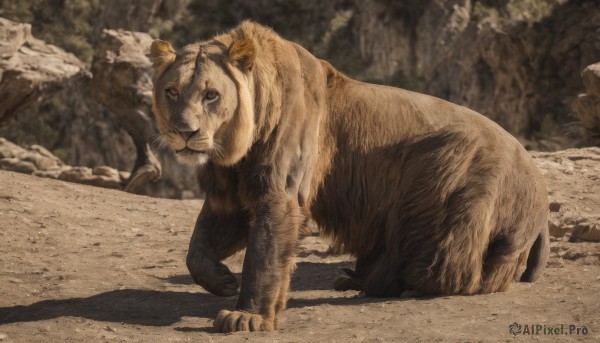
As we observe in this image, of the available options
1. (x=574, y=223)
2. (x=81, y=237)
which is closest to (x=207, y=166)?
(x=81, y=237)

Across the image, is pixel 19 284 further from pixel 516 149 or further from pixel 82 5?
pixel 82 5

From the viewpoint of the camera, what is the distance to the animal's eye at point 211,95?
20.3 feet

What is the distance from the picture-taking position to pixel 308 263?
352 inches

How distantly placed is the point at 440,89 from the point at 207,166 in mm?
24033

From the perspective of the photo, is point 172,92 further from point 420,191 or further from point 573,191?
point 573,191

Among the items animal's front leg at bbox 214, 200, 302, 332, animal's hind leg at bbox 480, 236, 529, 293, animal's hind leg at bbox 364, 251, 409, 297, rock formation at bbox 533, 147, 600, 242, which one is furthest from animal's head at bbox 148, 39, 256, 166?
rock formation at bbox 533, 147, 600, 242

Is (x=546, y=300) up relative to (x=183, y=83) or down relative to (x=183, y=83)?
down

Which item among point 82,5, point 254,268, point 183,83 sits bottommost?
point 254,268

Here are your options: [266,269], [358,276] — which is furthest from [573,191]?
[266,269]

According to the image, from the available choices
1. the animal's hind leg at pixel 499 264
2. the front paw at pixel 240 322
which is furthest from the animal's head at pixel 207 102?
the animal's hind leg at pixel 499 264

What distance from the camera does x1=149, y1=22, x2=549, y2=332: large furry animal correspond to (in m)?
6.23

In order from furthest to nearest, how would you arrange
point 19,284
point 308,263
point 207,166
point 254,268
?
point 308,263
point 19,284
point 207,166
point 254,268

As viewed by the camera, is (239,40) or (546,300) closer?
(239,40)

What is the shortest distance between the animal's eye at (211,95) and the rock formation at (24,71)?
9.08 metres
